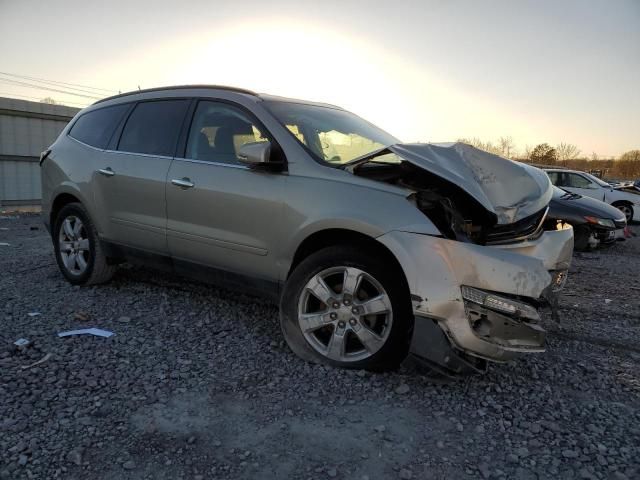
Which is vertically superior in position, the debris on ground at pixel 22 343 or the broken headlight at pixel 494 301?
the broken headlight at pixel 494 301

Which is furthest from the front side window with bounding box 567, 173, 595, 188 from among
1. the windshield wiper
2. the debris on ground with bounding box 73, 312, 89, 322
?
the debris on ground with bounding box 73, 312, 89, 322

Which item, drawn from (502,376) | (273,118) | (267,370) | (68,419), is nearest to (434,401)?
(502,376)

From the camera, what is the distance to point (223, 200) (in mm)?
3701

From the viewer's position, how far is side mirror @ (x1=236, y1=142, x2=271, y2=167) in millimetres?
3389

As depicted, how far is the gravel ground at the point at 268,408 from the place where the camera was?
7.52ft

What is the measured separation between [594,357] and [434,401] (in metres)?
1.61

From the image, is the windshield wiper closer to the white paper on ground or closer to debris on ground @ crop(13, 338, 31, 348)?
the white paper on ground

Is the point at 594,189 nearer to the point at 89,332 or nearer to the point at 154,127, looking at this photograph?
the point at 154,127

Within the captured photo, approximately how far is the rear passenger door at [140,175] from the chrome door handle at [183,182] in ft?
0.49

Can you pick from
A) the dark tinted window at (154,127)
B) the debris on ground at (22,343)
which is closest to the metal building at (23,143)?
the dark tinted window at (154,127)

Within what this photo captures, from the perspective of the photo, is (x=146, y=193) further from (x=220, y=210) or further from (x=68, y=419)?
(x=68, y=419)

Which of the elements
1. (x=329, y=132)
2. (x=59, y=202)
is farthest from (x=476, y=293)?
(x=59, y=202)

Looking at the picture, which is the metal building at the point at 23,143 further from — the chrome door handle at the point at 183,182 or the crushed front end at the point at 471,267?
the crushed front end at the point at 471,267

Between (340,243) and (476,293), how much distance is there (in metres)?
0.94
